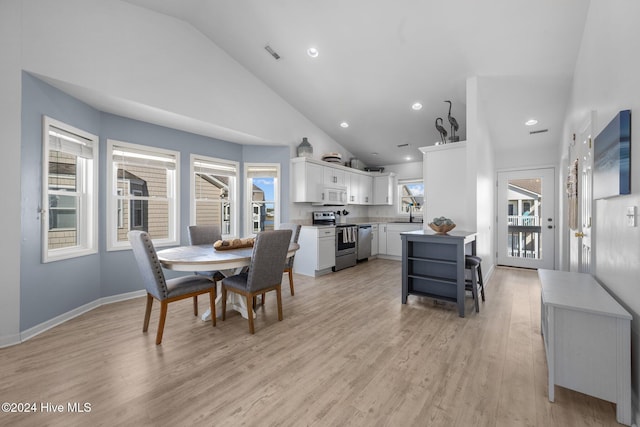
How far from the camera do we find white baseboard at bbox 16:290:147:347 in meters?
2.43

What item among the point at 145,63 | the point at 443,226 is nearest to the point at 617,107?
the point at 443,226

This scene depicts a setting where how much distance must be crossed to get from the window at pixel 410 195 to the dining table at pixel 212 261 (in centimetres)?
444

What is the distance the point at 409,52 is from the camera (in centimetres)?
341

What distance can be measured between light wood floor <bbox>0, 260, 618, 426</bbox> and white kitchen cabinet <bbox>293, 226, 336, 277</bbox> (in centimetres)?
159

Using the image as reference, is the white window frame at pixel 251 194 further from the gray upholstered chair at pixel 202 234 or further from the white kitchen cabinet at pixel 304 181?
the gray upholstered chair at pixel 202 234

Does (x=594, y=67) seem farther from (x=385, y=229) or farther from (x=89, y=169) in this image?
(x=89, y=169)

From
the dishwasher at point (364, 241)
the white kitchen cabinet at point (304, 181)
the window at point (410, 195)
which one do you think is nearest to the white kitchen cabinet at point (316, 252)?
the white kitchen cabinet at point (304, 181)

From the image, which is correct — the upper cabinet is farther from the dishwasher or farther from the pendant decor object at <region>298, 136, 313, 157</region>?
the dishwasher

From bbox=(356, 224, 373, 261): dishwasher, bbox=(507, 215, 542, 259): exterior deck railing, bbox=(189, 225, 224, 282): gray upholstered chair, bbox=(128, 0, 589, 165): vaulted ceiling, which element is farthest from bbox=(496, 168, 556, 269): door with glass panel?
bbox=(189, 225, 224, 282): gray upholstered chair

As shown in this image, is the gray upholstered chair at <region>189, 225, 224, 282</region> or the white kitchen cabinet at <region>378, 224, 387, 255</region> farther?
the white kitchen cabinet at <region>378, 224, 387, 255</region>

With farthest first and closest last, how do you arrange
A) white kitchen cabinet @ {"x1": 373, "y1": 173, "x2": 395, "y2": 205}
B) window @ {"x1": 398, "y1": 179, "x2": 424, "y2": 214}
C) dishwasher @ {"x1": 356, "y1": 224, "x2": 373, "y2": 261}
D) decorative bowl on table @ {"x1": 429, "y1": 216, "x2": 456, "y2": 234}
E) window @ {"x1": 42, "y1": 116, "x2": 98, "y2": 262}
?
1. white kitchen cabinet @ {"x1": 373, "y1": 173, "x2": 395, "y2": 205}
2. window @ {"x1": 398, "y1": 179, "x2": 424, "y2": 214}
3. dishwasher @ {"x1": 356, "y1": 224, "x2": 373, "y2": 261}
4. decorative bowl on table @ {"x1": 429, "y1": 216, "x2": 456, "y2": 234}
5. window @ {"x1": 42, "y1": 116, "x2": 98, "y2": 262}

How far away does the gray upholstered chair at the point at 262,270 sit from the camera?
2.49 metres

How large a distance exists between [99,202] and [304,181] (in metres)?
2.91

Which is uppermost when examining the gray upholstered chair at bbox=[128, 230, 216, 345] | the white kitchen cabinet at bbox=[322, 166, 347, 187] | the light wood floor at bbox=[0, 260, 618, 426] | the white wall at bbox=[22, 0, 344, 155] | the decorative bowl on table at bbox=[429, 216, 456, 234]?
the white wall at bbox=[22, 0, 344, 155]
